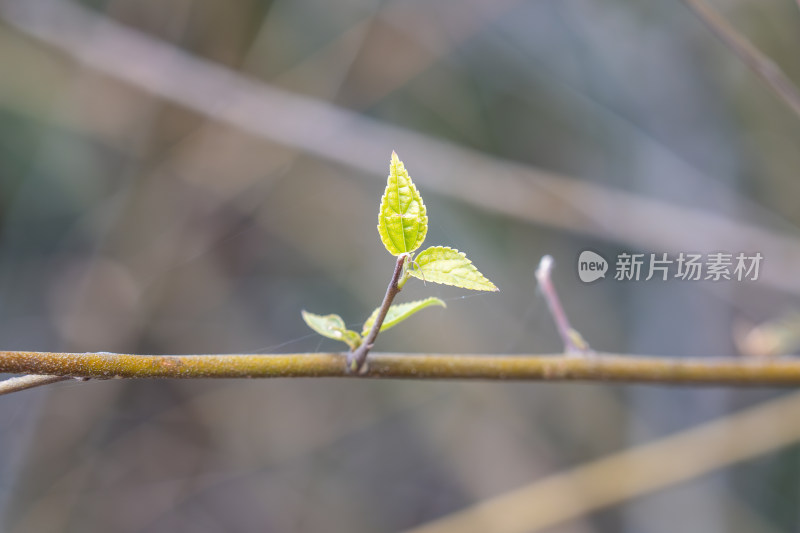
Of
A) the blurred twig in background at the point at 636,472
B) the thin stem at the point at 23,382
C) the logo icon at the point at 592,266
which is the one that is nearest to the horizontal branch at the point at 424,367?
the thin stem at the point at 23,382

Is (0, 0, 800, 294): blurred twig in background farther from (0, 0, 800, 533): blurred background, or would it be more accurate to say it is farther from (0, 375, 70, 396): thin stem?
(0, 375, 70, 396): thin stem

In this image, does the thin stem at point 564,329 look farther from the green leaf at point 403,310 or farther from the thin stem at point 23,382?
the thin stem at point 23,382

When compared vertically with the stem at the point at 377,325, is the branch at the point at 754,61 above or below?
above

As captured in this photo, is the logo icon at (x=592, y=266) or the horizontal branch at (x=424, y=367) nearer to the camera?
the horizontal branch at (x=424, y=367)

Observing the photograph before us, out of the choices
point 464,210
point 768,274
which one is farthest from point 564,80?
point 768,274

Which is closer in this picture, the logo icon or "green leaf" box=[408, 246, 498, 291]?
"green leaf" box=[408, 246, 498, 291]

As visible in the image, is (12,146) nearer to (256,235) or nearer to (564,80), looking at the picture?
(256,235)

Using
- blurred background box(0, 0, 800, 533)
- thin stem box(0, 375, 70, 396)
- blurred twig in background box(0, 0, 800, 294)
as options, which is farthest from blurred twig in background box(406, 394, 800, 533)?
thin stem box(0, 375, 70, 396)
